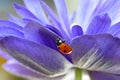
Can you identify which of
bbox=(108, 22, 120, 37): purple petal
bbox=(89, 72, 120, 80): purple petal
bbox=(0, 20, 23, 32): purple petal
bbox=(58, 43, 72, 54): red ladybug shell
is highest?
bbox=(0, 20, 23, 32): purple petal

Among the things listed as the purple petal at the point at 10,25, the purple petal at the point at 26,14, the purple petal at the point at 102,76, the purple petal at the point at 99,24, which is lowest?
the purple petal at the point at 102,76

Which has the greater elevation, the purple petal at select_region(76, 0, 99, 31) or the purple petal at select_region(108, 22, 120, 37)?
the purple petal at select_region(76, 0, 99, 31)
